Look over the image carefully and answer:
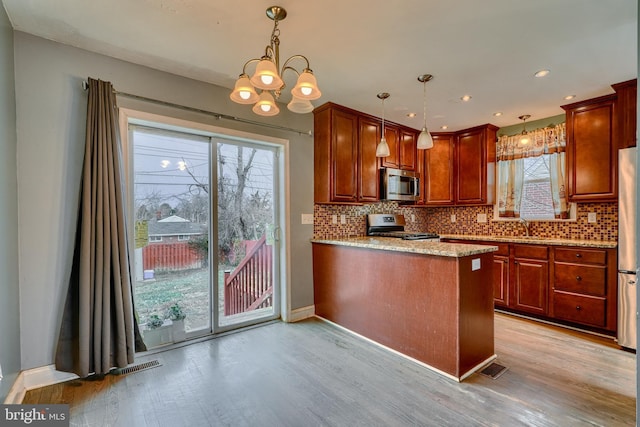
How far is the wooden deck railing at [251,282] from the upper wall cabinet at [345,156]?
3.01 ft

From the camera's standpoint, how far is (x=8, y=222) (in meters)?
1.83

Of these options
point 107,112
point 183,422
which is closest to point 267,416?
point 183,422

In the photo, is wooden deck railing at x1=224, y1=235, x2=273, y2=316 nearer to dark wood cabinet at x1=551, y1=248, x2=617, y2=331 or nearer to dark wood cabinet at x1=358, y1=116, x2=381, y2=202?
dark wood cabinet at x1=358, y1=116, x2=381, y2=202

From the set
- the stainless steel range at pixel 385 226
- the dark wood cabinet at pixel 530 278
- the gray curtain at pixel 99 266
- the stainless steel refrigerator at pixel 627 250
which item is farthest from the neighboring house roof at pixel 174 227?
the stainless steel refrigerator at pixel 627 250

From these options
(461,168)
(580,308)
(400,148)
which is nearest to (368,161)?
(400,148)

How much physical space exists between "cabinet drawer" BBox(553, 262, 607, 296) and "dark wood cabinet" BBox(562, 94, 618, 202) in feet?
2.56

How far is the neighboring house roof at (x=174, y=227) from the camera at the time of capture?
267 centimetres

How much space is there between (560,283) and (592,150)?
4.82 feet

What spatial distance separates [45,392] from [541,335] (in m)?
4.22

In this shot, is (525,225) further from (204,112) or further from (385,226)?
Result: (204,112)

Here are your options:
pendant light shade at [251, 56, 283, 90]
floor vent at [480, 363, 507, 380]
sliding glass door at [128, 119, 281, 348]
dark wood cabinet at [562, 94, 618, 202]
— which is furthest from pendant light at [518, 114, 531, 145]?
pendant light shade at [251, 56, 283, 90]

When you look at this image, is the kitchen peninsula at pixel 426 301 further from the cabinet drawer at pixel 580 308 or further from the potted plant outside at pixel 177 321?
the potted plant outside at pixel 177 321

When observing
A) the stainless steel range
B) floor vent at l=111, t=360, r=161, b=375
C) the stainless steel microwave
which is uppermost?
the stainless steel microwave

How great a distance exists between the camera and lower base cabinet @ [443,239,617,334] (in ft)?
9.48
